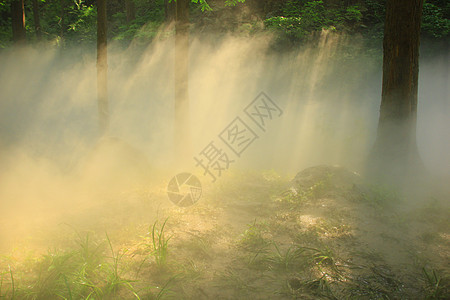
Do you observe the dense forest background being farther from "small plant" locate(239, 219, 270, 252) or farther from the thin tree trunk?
"small plant" locate(239, 219, 270, 252)

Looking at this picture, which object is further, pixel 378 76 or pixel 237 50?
pixel 237 50

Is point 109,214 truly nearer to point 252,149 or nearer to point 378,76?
point 252,149

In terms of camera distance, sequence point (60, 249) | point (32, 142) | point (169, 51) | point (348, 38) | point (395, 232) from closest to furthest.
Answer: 1. point (60, 249)
2. point (395, 232)
3. point (348, 38)
4. point (32, 142)
5. point (169, 51)

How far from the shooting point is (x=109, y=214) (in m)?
5.46

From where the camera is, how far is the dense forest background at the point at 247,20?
1149 centimetres

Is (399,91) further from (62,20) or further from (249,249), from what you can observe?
(62,20)

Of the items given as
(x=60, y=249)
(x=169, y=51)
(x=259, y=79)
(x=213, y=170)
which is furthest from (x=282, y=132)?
(x=60, y=249)

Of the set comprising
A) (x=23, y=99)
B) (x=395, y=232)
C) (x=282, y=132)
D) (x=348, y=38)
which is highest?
(x=348, y=38)

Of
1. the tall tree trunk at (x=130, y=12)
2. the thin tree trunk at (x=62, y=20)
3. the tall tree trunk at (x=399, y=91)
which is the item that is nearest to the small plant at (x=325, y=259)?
the tall tree trunk at (x=399, y=91)

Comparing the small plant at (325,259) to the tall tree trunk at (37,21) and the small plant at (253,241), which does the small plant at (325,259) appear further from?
the tall tree trunk at (37,21)

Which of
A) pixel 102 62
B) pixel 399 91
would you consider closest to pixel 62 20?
pixel 102 62

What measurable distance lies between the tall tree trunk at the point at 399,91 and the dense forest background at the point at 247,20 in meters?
4.22

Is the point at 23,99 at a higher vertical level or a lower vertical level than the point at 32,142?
higher

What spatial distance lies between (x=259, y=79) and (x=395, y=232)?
1052cm
